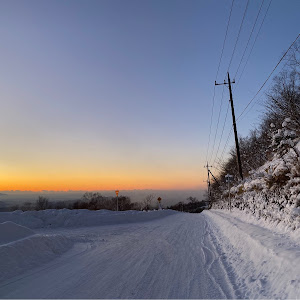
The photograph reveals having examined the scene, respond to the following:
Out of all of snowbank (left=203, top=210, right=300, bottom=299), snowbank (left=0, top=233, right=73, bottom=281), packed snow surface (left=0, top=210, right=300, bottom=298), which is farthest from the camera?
snowbank (left=0, top=233, right=73, bottom=281)

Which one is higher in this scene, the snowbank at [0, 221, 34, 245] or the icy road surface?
the snowbank at [0, 221, 34, 245]

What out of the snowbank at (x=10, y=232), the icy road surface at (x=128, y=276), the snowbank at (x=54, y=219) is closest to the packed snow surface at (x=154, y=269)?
the icy road surface at (x=128, y=276)

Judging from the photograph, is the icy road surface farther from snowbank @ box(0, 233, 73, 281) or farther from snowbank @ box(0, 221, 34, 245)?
snowbank @ box(0, 221, 34, 245)

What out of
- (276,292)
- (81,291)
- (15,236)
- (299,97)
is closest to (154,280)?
(81,291)

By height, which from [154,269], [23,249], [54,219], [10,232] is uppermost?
[10,232]

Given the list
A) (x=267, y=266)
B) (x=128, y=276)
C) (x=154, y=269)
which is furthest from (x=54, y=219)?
(x=267, y=266)

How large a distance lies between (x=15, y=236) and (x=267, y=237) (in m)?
8.55

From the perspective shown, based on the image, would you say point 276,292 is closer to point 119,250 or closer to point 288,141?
point 119,250

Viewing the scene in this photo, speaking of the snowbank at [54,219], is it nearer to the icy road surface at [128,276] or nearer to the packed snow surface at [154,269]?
the packed snow surface at [154,269]

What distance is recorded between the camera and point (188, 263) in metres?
6.65

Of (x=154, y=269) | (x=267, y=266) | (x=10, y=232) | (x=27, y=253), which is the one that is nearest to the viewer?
(x=267, y=266)

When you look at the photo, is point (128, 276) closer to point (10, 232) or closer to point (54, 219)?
point (10, 232)

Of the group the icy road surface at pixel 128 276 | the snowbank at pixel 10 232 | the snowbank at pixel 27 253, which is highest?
the snowbank at pixel 10 232

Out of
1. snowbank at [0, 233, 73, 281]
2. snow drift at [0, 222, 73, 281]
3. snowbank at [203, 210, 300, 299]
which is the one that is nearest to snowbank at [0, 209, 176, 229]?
snow drift at [0, 222, 73, 281]
